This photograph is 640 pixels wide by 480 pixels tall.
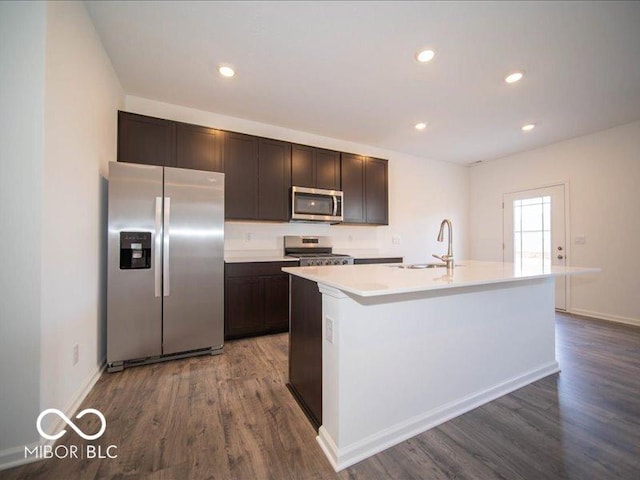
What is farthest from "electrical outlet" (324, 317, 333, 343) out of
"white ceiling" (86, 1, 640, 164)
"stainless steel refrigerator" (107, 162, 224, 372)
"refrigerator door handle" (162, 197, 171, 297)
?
"white ceiling" (86, 1, 640, 164)

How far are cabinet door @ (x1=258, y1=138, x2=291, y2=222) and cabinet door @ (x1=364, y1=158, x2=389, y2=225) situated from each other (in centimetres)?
130

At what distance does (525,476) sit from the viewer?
1.24 m

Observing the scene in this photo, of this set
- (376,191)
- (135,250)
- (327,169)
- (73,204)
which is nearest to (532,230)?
(376,191)

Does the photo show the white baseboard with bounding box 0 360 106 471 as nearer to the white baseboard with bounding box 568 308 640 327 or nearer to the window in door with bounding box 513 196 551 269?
the window in door with bounding box 513 196 551 269

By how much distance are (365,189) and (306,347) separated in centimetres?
288

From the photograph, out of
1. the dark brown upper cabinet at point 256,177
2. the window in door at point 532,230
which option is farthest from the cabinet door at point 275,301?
the window in door at point 532,230

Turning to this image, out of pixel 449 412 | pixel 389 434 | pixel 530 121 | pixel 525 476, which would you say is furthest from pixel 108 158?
pixel 530 121

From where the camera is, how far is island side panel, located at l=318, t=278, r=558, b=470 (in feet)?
4.39

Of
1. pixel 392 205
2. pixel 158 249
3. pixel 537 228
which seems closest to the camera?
pixel 158 249

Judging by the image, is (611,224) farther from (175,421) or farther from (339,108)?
(175,421)

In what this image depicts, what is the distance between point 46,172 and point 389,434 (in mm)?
2321

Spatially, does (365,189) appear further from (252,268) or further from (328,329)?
(328,329)

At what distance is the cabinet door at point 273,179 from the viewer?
3.31m

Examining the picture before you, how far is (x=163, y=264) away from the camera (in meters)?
2.37
